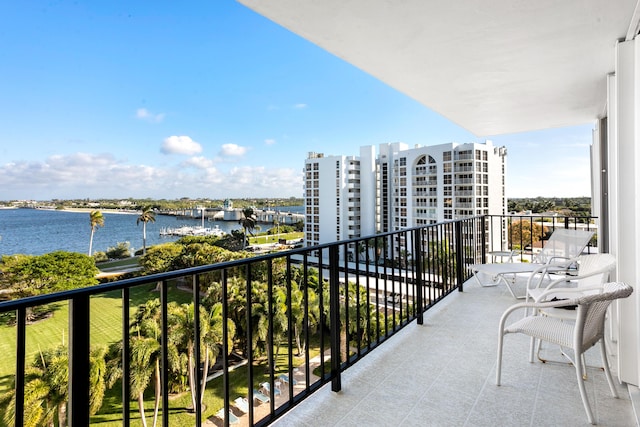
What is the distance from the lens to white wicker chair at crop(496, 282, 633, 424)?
5.57 feet

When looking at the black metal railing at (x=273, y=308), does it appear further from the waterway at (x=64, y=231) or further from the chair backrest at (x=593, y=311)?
the waterway at (x=64, y=231)

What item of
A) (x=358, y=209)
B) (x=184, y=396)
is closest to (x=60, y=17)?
(x=358, y=209)

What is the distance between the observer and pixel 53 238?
104ft

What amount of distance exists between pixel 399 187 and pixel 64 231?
34.4m

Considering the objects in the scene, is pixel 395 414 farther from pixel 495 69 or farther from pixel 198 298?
pixel 495 69

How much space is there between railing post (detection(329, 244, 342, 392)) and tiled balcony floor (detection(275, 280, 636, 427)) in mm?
93

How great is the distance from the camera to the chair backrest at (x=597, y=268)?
2276mm

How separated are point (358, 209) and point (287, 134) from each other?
1714cm

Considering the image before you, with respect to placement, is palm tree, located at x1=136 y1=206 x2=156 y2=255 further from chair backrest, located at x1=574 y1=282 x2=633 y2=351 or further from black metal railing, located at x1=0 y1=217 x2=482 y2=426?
chair backrest, located at x1=574 y1=282 x2=633 y2=351

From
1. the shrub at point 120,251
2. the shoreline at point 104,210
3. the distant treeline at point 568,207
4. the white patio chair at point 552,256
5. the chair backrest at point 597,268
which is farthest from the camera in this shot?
the shrub at point 120,251

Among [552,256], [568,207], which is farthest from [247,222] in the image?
[552,256]

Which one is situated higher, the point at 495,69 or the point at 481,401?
the point at 495,69

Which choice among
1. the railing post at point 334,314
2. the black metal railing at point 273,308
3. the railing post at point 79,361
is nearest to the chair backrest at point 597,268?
the black metal railing at point 273,308

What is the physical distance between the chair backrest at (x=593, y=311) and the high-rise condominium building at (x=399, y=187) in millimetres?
31091
